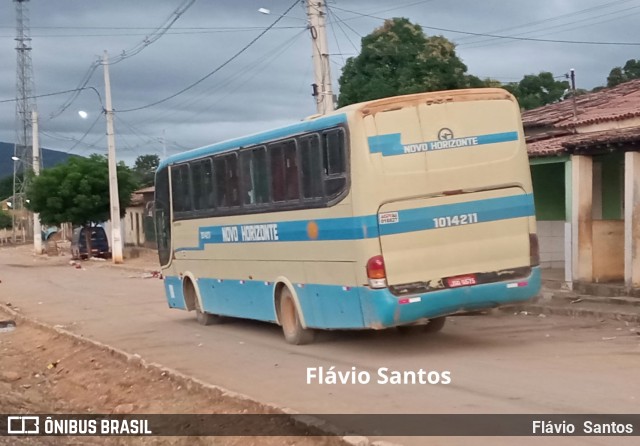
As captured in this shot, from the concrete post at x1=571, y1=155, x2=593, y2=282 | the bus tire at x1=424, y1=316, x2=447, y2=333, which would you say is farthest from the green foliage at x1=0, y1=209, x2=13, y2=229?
the bus tire at x1=424, y1=316, x2=447, y2=333

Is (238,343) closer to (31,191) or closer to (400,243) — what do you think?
(400,243)

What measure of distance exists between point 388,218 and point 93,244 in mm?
43803

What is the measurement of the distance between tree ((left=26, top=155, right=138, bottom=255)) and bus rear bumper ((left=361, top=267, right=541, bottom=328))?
135 ft

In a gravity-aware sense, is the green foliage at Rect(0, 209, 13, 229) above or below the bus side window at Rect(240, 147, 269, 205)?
below

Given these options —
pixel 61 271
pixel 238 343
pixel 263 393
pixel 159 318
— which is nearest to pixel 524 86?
pixel 61 271

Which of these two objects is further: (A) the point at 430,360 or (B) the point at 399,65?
(B) the point at 399,65

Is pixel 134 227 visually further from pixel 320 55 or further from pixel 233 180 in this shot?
pixel 233 180

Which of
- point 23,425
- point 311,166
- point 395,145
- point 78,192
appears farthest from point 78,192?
point 23,425

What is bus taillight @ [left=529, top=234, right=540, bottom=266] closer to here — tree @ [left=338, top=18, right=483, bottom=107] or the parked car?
tree @ [left=338, top=18, right=483, bottom=107]

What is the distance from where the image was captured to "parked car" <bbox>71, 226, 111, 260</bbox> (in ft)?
176

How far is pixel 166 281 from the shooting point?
66.6ft

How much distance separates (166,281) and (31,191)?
3604 cm

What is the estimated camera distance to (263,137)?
14836 mm

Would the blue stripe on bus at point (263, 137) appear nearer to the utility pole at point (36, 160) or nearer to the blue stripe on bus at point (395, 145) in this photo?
the blue stripe on bus at point (395, 145)
